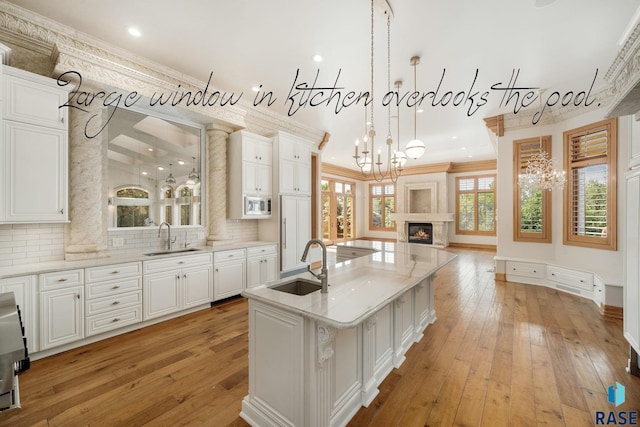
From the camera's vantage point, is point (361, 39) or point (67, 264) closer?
point (67, 264)

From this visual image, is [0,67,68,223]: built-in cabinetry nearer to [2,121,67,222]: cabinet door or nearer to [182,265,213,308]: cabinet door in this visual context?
[2,121,67,222]: cabinet door

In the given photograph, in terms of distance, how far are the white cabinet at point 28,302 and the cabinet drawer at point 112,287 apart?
0.37 metres

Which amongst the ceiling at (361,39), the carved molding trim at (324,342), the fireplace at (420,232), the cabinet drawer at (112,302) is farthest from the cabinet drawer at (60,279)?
the fireplace at (420,232)

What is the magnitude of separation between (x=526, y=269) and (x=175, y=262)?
608 cm

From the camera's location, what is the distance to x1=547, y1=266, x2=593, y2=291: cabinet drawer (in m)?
4.06

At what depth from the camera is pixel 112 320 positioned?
Answer: 279 cm

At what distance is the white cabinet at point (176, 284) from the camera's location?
3062mm

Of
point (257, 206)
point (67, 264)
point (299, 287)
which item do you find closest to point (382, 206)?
point (257, 206)

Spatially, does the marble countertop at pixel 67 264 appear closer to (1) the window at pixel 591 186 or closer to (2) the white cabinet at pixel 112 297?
(2) the white cabinet at pixel 112 297

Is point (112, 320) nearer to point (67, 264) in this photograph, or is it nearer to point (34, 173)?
point (67, 264)

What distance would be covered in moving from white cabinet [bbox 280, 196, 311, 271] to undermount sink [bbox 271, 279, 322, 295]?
2537 mm

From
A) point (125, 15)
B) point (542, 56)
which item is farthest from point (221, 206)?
point (542, 56)

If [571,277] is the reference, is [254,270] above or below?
above

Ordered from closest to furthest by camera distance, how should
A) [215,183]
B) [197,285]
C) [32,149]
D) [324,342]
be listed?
[324,342], [32,149], [197,285], [215,183]
